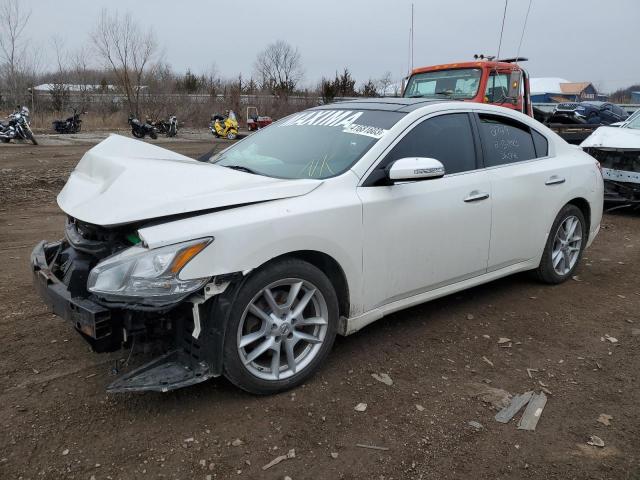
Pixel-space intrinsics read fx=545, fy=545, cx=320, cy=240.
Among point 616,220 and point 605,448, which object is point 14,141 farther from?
point 605,448

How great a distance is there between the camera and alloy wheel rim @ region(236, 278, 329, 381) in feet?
9.77

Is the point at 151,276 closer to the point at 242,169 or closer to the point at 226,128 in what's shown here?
the point at 242,169

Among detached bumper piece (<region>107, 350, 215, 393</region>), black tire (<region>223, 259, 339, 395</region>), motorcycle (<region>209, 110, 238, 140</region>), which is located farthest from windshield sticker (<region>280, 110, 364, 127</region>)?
motorcycle (<region>209, 110, 238, 140</region>)

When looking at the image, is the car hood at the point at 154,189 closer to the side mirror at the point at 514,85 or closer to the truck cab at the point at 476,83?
the truck cab at the point at 476,83

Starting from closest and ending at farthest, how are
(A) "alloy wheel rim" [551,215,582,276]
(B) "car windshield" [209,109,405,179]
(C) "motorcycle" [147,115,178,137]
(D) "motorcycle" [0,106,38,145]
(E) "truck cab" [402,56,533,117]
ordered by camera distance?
(B) "car windshield" [209,109,405,179]
(A) "alloy wheel rim" [551,215,582,276]
(E) "truck cab" [402,56,533,117]
(D) "motorcycle" [0,106,38,145]
(C) "motorcycle" [147,115,178,137]

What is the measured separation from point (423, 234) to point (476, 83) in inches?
292

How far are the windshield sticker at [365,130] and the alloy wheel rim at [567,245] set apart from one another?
2.20 meters

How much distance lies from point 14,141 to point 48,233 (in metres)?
14.0

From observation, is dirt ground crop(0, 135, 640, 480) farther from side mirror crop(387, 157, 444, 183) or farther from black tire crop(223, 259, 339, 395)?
side mirror crop(387, 157, 444, 183)

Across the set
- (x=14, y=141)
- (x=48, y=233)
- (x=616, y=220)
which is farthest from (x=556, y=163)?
(x=14, y=141)

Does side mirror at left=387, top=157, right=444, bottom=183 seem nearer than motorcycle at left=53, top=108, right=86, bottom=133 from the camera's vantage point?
Yes

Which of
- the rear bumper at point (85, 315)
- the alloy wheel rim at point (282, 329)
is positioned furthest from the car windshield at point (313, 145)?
the rear bumper at point (85, 315)

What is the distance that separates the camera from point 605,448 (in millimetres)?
2738

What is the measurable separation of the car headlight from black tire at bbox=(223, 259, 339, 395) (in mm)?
269
